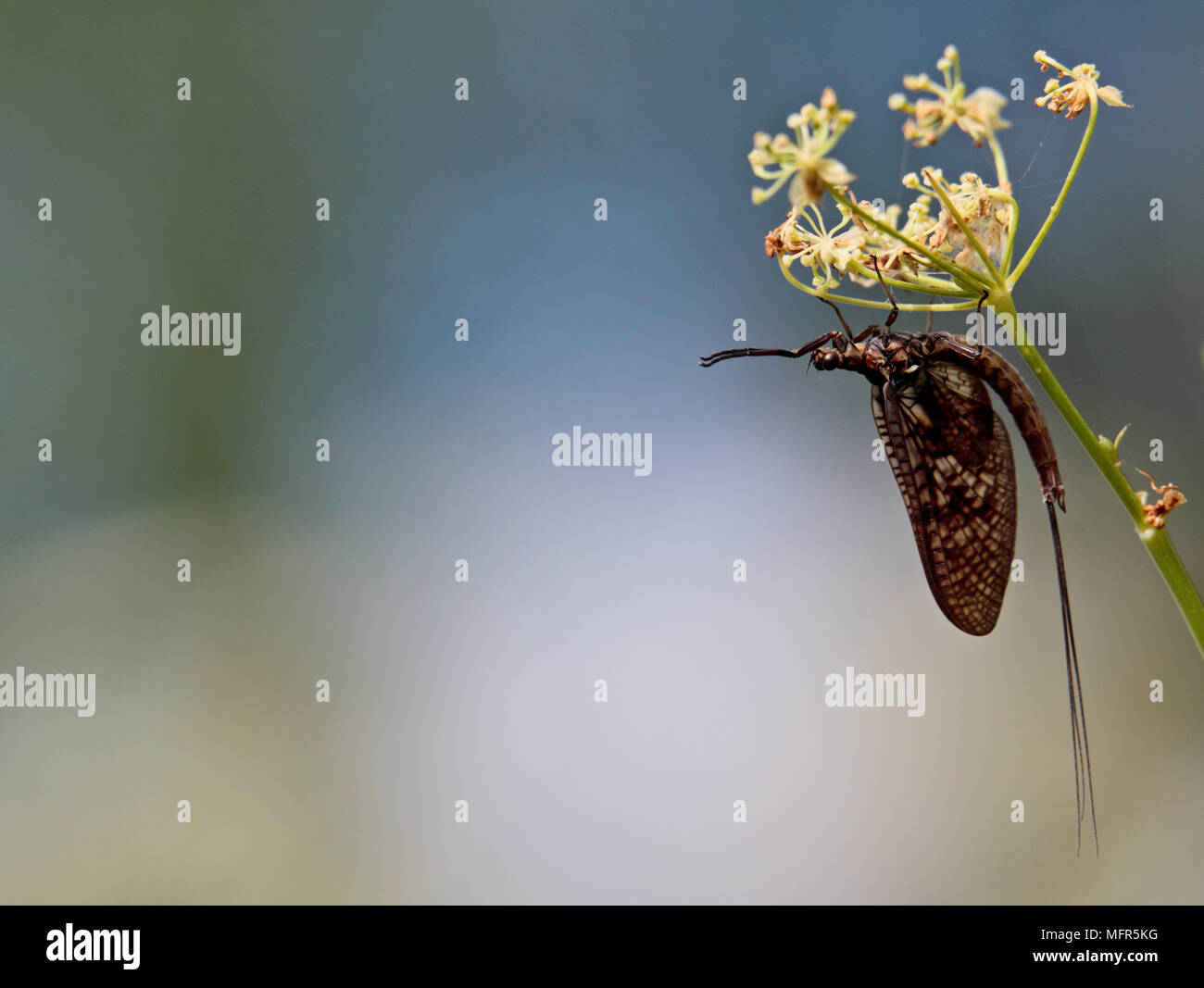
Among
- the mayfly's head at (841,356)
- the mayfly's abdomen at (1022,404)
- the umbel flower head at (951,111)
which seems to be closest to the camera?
the umbel flower head at (951,111)

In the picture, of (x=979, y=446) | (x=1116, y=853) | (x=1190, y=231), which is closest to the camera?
(x=979, y=446)

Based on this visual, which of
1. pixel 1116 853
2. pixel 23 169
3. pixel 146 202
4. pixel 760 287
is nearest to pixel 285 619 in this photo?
pixel 146 202

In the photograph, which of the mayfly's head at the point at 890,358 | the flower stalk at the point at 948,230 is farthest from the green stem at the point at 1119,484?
the mayfly's head at the point at 890,358

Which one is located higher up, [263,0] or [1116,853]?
[263,0]

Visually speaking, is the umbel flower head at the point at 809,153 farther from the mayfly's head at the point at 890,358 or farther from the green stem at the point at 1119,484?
the mayfly's head at the point at 890,358

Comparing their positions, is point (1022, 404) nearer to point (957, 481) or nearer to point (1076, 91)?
point (957, 481)
